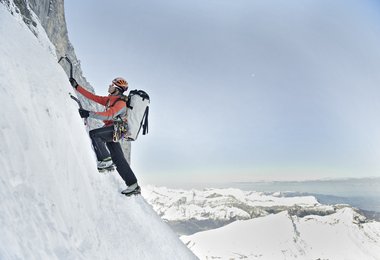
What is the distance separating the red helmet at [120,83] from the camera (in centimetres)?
845

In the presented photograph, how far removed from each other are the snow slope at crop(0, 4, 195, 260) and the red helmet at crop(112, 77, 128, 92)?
1.38 m

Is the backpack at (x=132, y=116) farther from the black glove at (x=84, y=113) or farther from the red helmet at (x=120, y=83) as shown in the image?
the black glove at (x=84, y=113)

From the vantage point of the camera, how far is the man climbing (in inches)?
321

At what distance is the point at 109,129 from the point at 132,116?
2.14 ft

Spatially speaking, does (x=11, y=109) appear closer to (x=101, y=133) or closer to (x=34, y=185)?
(x=34, y=185)

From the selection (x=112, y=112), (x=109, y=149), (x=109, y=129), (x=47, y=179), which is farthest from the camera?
(x=109, y=149)

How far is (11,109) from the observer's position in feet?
19.0

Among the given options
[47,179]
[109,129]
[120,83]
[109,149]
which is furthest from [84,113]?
[47,179]

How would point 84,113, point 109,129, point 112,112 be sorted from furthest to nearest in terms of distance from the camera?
point 109,129 → point 112,112 → point 84,113

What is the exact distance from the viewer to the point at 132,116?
8.45 meters

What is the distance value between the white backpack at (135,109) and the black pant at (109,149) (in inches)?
19.4

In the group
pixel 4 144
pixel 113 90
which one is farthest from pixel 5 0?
pixel 4 144

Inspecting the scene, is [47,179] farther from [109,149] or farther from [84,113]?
[109,149]

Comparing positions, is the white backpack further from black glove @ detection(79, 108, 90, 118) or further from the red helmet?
black glove @ detection(79, 108, 90, 118)
